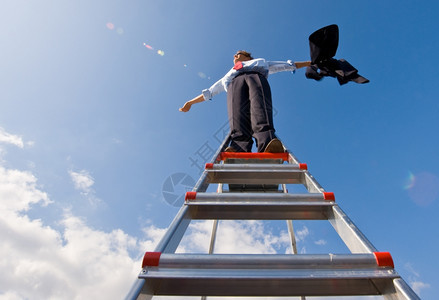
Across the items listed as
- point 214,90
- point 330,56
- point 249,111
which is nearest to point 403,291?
point 330,56

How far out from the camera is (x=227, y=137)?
300cm

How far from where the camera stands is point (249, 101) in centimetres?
308

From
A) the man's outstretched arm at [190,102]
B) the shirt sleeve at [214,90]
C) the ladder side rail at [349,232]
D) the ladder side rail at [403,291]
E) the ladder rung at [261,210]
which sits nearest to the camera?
the ladder side rail at [403,291]

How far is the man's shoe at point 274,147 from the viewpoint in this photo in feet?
7.35

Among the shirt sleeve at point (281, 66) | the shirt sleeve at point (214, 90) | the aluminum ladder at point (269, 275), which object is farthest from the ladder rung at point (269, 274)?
the shirt sleeve at point (281, 66)

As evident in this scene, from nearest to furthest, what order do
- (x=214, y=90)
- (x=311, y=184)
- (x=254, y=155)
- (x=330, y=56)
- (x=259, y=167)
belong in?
(x=311, y=184) → (x=259, y=167) → (x=254, y=155) → (x=330, y=56) → (x=214, y=90)

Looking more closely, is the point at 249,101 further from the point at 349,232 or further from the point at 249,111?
the point at 349,232

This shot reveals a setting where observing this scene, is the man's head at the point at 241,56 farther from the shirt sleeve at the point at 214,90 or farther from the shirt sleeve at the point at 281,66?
the shirt sleeve at the point at 214,90

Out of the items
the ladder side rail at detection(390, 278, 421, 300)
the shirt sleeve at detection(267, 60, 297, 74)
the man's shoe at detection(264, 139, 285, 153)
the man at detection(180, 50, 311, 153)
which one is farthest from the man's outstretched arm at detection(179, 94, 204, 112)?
the ladder side rail at detection(390, 278, 421, 300)

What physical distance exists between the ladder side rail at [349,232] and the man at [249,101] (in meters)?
1.07

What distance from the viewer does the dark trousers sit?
254cm

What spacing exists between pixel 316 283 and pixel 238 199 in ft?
1.79

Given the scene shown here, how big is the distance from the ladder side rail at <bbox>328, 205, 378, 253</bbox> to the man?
1.07 metres

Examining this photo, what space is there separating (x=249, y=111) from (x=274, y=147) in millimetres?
881
